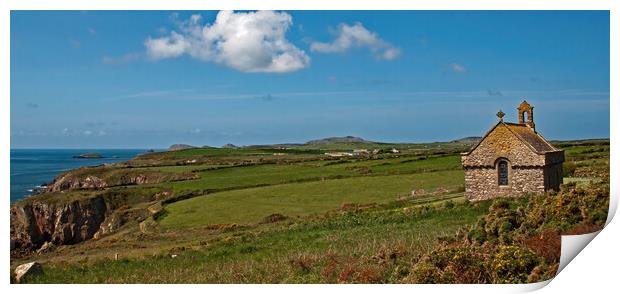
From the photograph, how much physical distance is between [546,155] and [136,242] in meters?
17.5

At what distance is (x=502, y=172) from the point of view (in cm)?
2452

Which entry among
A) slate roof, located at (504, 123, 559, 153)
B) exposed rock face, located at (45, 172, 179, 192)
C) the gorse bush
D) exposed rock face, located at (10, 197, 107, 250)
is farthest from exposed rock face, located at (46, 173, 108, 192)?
slate roof, located at (504, 123, 559, 153)

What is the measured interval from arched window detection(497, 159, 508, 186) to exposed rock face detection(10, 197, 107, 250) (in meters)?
19.8

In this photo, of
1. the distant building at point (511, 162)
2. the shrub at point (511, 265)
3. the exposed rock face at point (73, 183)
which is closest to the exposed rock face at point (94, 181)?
the exposed rock face at point (73, 183)

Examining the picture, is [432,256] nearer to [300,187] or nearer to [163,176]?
[300,187]

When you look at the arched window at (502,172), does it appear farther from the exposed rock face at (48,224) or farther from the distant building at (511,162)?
the exposed rock face at (48,224)

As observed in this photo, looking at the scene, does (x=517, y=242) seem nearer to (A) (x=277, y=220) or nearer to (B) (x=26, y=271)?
(B) (x=26, y=271)

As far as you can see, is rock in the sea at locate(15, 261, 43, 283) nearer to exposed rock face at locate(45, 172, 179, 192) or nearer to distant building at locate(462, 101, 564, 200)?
exposed rock face at locate(45, 172, 179, 192)

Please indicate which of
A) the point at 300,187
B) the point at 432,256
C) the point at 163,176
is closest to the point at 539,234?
the point at 432,256

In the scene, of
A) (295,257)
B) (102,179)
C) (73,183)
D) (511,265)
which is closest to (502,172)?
(295,257)

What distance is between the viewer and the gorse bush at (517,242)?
12.5m

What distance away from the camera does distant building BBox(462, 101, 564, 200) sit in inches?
933

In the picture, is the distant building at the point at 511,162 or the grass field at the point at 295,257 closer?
the grass field at the point at 295,257
